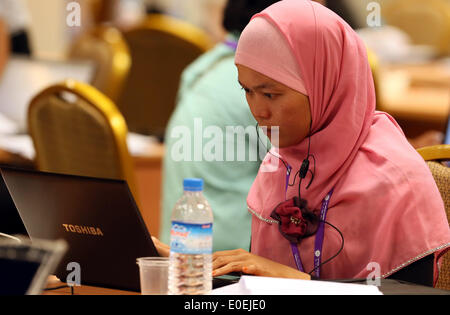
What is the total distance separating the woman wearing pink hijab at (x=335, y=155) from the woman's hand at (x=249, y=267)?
9cm

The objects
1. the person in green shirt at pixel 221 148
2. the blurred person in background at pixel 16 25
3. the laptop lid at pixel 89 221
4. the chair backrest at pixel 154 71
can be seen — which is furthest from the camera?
the blurred person in background at pixel 16 25

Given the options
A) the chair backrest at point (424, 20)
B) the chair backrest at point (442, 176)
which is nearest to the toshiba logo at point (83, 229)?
the chair backrest at point (442, 176)

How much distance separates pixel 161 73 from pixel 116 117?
2.20 m

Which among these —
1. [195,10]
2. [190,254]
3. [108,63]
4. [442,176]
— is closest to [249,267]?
[190,254]

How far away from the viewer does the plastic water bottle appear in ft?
3.59

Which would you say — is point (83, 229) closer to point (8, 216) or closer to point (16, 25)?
point (8, 216)

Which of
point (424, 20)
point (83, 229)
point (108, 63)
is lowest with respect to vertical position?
point (83, 229)

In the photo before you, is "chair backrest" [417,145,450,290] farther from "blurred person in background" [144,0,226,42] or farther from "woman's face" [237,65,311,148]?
"blurred person in background" [144,0,226,42]

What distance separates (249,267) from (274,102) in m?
0.29

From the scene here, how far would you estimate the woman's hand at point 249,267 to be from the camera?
1.23 m

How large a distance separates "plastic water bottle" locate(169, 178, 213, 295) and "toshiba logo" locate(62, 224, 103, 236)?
15 centimetres

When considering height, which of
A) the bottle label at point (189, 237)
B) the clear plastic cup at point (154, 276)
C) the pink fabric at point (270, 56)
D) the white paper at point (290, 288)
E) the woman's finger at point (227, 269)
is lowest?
the white paper at point (290, 288)

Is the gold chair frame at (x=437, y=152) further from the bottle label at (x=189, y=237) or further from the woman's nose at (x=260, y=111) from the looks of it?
the bottle label at (x=189, y=237)

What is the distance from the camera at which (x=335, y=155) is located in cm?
137
